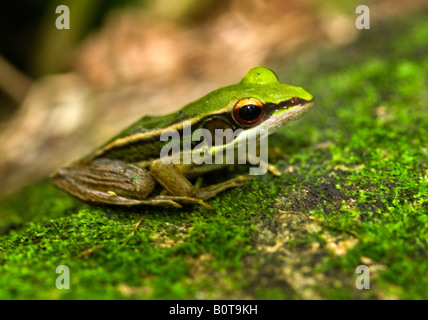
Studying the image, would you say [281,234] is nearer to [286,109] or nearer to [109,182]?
[286,109]

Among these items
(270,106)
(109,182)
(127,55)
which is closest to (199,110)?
(270,106)

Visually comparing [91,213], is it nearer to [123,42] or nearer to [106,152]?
[106,152]

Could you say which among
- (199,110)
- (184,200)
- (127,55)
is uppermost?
(127,55)

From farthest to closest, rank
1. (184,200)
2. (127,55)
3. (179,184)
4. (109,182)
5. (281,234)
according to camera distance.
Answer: (127,55)
(109,182)
(179,184)
(184,200)
(281,234)

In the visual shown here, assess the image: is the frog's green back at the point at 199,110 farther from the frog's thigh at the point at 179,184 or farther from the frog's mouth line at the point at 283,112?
the frog's thigh at the point at 179,184

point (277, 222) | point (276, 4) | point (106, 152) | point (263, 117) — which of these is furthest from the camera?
point (276, 4)

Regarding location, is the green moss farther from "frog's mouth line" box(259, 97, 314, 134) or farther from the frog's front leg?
"frog's mouth line" box(259, 97, 314, 134)
